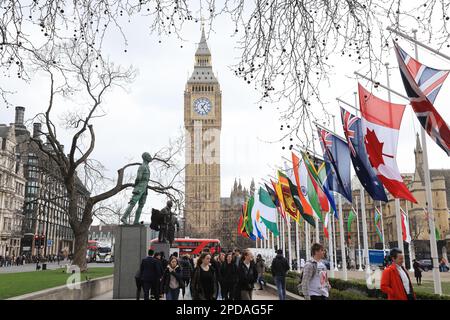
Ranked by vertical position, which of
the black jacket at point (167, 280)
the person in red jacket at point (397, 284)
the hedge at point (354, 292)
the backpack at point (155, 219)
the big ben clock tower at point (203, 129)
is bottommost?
the hedge at point (354, 292)

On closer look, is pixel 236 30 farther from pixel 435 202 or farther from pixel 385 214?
pixel 385 214

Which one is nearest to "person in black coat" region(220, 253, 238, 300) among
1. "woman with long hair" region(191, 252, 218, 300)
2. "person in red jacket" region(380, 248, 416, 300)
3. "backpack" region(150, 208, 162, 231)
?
"woman with long hair" region(191, 252, 218, 300)

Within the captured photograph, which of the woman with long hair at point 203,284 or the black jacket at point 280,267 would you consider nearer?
the woman with long hair at point 203,284

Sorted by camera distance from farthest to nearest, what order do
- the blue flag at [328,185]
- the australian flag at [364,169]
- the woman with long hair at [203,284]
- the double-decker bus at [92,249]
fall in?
the double-decker bus at [92,249] < the blue flag at [328,185] < the australian flag at [364,169] < the woman with long hair at [203,284]

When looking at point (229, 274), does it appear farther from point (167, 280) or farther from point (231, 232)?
point (231, 232)

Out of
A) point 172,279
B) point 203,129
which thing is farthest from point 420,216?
point 172,279

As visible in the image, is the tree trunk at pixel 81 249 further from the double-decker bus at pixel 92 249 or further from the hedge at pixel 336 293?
A: the double-decker bus at pixel 92 249

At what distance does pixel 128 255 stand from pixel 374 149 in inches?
391

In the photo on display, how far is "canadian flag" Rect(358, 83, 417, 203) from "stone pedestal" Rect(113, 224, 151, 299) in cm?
912

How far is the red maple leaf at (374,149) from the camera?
13.8 m

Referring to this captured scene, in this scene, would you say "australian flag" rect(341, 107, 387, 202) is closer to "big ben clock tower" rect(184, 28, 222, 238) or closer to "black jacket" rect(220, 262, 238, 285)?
"black jacket" rect(220, 262, 238, 285)

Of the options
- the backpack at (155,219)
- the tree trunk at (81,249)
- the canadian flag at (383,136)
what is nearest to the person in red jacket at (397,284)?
the canadian flag at (383,136)

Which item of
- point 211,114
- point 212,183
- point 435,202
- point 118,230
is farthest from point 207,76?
point 118,230

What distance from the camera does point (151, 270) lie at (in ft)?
40.8
